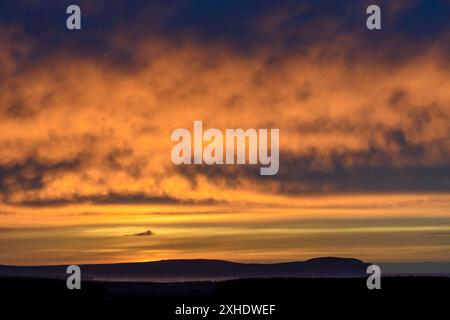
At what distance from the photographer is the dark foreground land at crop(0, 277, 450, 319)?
236 feet
